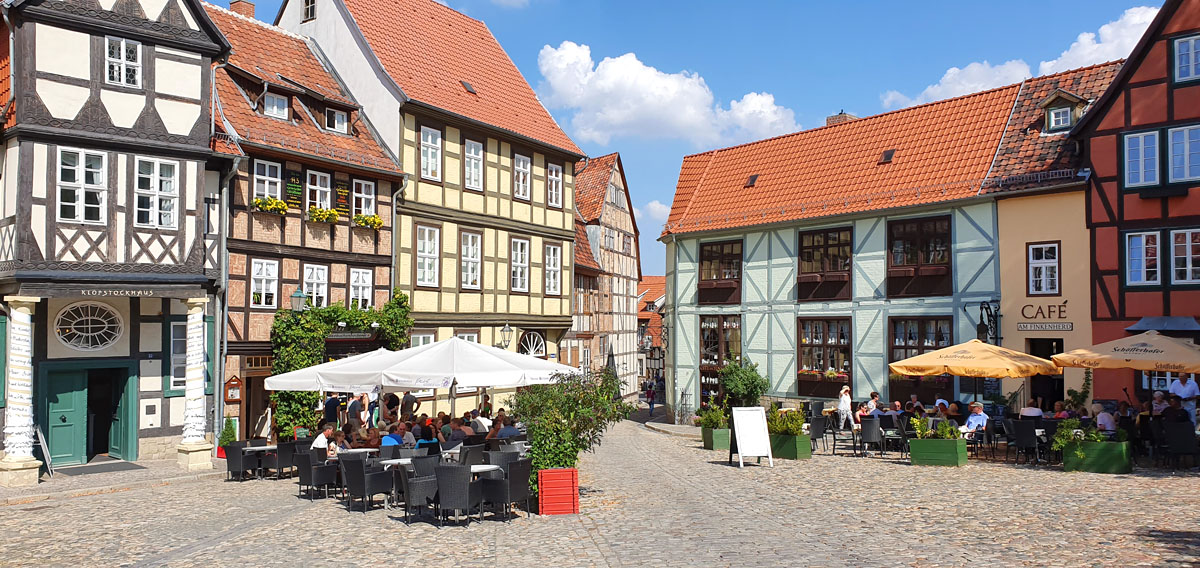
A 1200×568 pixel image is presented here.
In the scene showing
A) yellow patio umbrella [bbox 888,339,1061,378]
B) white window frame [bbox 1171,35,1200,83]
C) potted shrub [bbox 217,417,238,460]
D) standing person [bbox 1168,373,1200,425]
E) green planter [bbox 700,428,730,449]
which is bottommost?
green planter [bbox 700,428,730,449]

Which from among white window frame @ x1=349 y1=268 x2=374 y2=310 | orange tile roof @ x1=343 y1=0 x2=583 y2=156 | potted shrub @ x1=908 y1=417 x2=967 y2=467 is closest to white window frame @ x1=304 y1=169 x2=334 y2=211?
white window frame @ x1=349 y1=268 x2=374 y2=310

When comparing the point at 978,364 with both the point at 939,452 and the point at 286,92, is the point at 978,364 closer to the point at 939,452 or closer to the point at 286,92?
the point at 939,452

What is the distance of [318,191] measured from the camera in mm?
22891

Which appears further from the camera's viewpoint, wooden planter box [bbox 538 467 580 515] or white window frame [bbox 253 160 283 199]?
white window frame [bbox 253 160 283 199]

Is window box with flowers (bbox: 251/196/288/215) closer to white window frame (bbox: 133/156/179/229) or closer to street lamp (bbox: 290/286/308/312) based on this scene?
street lamp (bbox: 290/286/308/312)

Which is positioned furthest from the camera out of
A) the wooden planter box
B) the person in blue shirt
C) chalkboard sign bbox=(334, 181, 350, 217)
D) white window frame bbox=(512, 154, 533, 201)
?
white window frame bbox=(512, 154, 533, 201)

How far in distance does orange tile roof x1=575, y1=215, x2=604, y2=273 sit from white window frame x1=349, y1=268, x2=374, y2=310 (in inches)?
614

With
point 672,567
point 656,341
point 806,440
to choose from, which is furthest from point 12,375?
point 656,341

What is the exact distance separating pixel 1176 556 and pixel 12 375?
57.3ft

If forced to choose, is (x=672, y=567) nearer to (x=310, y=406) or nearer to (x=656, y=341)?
(x=310, y=406)

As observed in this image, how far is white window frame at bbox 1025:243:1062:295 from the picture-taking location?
76.8ft

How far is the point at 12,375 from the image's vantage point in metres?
16.6

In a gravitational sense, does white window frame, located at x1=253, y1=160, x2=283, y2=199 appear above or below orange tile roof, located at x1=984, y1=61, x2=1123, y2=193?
below

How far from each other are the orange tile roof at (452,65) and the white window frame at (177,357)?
28.0 ft
